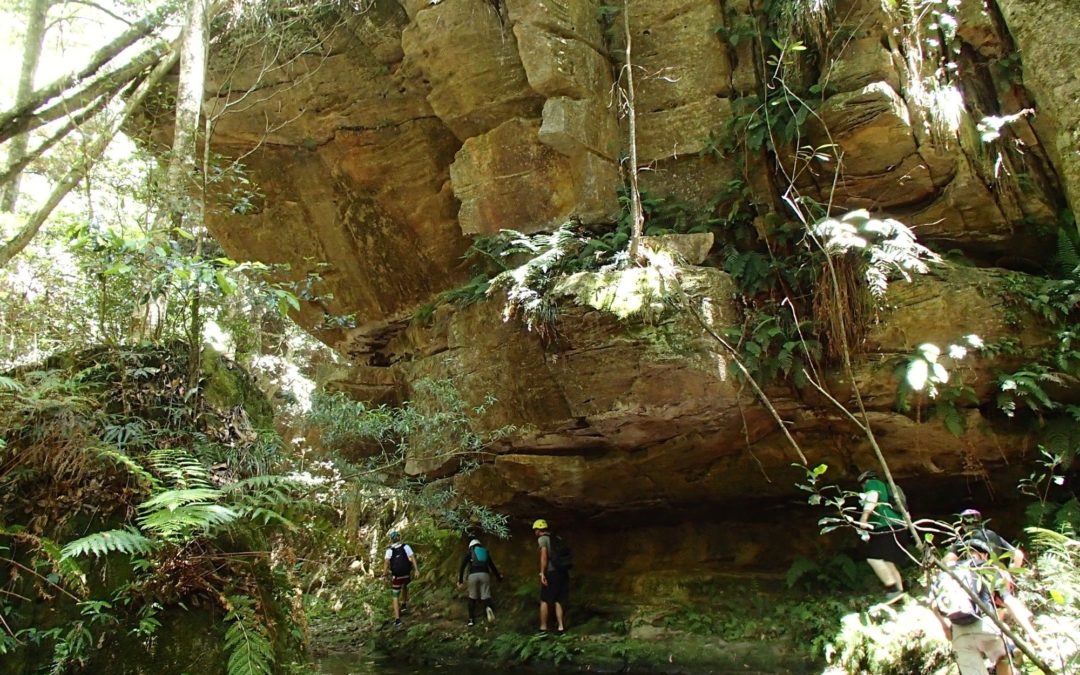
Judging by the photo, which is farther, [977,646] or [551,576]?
[551,576]

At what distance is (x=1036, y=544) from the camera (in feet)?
21.2

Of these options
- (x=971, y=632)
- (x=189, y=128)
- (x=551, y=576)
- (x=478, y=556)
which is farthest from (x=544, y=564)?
(x=189, y=128)

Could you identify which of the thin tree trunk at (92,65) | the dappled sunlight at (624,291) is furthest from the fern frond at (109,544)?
Result: the thin tree trunk at (92,65)

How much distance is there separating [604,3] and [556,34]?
1.46 m

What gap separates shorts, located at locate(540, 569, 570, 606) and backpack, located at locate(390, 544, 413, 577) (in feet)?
8.33

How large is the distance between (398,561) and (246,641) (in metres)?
6.81

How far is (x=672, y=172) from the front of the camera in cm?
930

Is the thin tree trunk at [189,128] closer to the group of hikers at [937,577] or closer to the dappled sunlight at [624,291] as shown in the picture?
the dappled sunlight at [624,291]

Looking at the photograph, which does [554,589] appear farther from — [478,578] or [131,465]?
[131,465]

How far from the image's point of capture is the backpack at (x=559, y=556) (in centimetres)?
902

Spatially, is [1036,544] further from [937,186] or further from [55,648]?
[55,648]

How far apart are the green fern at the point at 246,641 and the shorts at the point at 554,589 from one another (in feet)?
17.6

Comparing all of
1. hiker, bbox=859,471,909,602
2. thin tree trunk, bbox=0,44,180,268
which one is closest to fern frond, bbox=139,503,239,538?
hiker, bbox=859,471,909,602

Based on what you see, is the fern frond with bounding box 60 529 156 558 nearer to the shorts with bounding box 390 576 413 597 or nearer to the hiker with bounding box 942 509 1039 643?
the hiker with bounding box 942 509 1039 643
